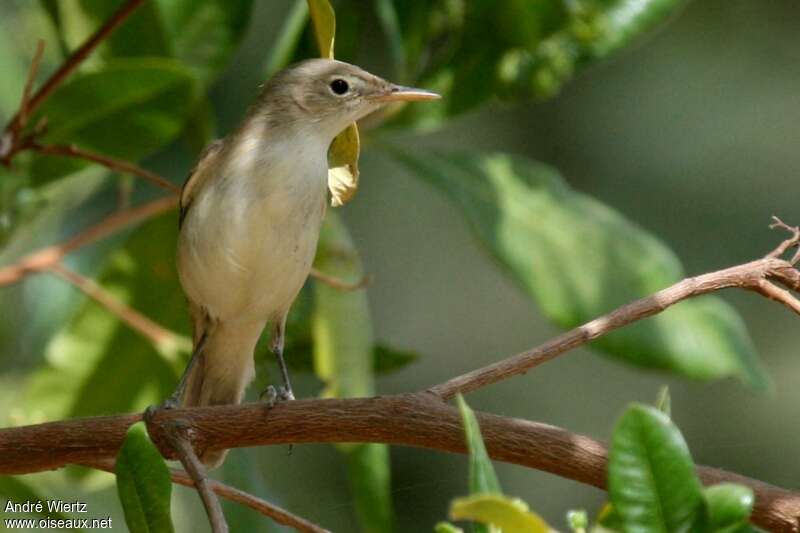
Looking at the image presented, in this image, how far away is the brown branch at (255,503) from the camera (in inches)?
65.1

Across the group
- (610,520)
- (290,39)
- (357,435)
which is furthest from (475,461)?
(290,39)

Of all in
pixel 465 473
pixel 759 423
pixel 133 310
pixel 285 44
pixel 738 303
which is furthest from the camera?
pixel 738 303

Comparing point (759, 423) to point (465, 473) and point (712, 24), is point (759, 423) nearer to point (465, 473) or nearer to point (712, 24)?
point (465, 473)

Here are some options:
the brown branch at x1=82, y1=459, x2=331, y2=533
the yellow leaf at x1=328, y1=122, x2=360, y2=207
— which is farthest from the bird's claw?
the yellow leaf at x1=328, y1=122, x2=360, y2=207

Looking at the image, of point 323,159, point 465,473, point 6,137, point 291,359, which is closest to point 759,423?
point 465,473

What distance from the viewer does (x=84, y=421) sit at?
72.3 inches

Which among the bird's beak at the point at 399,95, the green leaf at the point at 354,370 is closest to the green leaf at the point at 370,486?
the green leaf at the point at 354,370

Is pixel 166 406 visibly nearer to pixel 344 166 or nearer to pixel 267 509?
pixel 344 166

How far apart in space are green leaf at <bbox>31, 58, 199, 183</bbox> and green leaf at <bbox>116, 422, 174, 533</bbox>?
144cm

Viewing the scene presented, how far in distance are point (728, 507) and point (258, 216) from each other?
150 centimetres

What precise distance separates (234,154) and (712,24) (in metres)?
4.44

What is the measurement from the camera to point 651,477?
1.24 meters

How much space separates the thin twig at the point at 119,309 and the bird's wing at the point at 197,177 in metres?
0.36

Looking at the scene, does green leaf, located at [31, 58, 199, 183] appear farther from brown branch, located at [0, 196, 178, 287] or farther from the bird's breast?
the bird's breast
